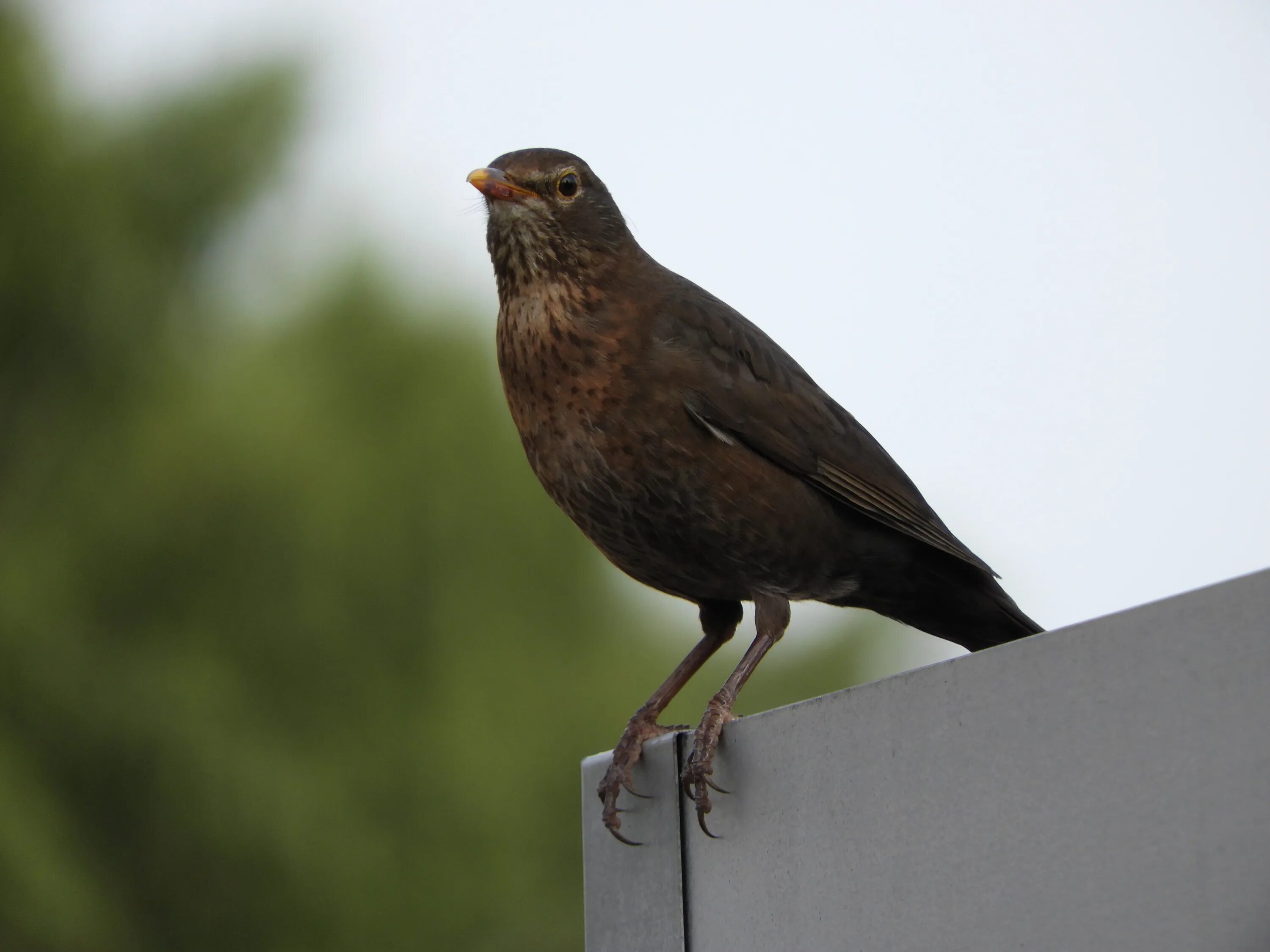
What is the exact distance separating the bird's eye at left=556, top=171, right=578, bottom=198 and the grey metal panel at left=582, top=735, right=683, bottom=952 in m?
1.43

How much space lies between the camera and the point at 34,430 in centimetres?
1192

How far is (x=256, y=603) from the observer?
11.4 meters

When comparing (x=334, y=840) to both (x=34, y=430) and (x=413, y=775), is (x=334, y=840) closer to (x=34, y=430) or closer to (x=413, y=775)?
(x=413, y=775)

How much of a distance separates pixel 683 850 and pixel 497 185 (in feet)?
5.62

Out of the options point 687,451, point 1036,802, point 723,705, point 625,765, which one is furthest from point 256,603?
point 1036,802

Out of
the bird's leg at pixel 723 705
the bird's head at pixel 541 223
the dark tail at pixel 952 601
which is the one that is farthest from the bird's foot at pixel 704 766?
the bird's head at pixel 541 223

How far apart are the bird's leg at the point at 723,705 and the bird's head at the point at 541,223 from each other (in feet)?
3.03

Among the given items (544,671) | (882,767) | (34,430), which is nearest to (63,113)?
(34,430)

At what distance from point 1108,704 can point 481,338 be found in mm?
13142

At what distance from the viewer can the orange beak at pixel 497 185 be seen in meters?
3.12

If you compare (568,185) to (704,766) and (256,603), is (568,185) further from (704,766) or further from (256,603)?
(256,603)

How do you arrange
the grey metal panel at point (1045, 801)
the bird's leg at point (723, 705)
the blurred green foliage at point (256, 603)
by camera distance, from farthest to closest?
the blurred green foliage at point (256, 603) < the bird's leg at point (723, 705) < the grey metal panel at point (1045, 801)

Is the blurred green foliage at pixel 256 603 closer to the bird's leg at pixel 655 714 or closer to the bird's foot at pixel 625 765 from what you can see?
the bird's leg at pixel 655 714

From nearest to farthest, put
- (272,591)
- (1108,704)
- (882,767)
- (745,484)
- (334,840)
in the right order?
1. (1108,704)
2. (882,767)
3. (745,484)
4. (334,840)
5. (272,591)
